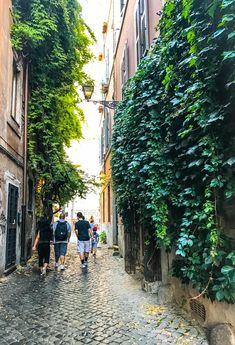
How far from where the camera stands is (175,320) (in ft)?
15.6

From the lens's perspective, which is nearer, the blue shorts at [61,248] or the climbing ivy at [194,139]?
the climbing ivy at [194,139]

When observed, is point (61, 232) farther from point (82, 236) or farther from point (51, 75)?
point (51, 75)

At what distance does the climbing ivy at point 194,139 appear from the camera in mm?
3303

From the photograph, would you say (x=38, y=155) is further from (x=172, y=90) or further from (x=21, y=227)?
(x=172, y=90)

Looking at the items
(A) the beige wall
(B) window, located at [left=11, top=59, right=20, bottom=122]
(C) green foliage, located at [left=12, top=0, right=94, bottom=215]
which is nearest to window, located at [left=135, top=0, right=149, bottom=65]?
(A) the beige wall

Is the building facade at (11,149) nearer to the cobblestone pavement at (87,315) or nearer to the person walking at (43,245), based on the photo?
the person walking at (43,245)

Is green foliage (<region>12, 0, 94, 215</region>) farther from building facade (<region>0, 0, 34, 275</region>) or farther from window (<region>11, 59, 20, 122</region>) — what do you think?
window (<region>11, 59, 20, 122</region>)

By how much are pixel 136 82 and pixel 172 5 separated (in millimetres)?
1962

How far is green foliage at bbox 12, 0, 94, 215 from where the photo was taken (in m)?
10.1

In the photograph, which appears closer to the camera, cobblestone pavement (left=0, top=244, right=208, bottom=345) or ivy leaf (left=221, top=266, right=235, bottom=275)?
ivy leaf (left=221, top=266, right=235, bottom=275)

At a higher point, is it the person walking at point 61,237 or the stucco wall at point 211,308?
the person walking at point 61,237

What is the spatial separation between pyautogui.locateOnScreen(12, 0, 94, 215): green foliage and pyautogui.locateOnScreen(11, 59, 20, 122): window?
67 centimetres

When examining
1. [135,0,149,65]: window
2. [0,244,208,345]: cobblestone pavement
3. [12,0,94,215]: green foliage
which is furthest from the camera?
[12,0,94,215]: green foliage

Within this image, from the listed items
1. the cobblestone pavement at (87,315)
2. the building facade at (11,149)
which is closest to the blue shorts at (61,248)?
the building facade at (11,149)
